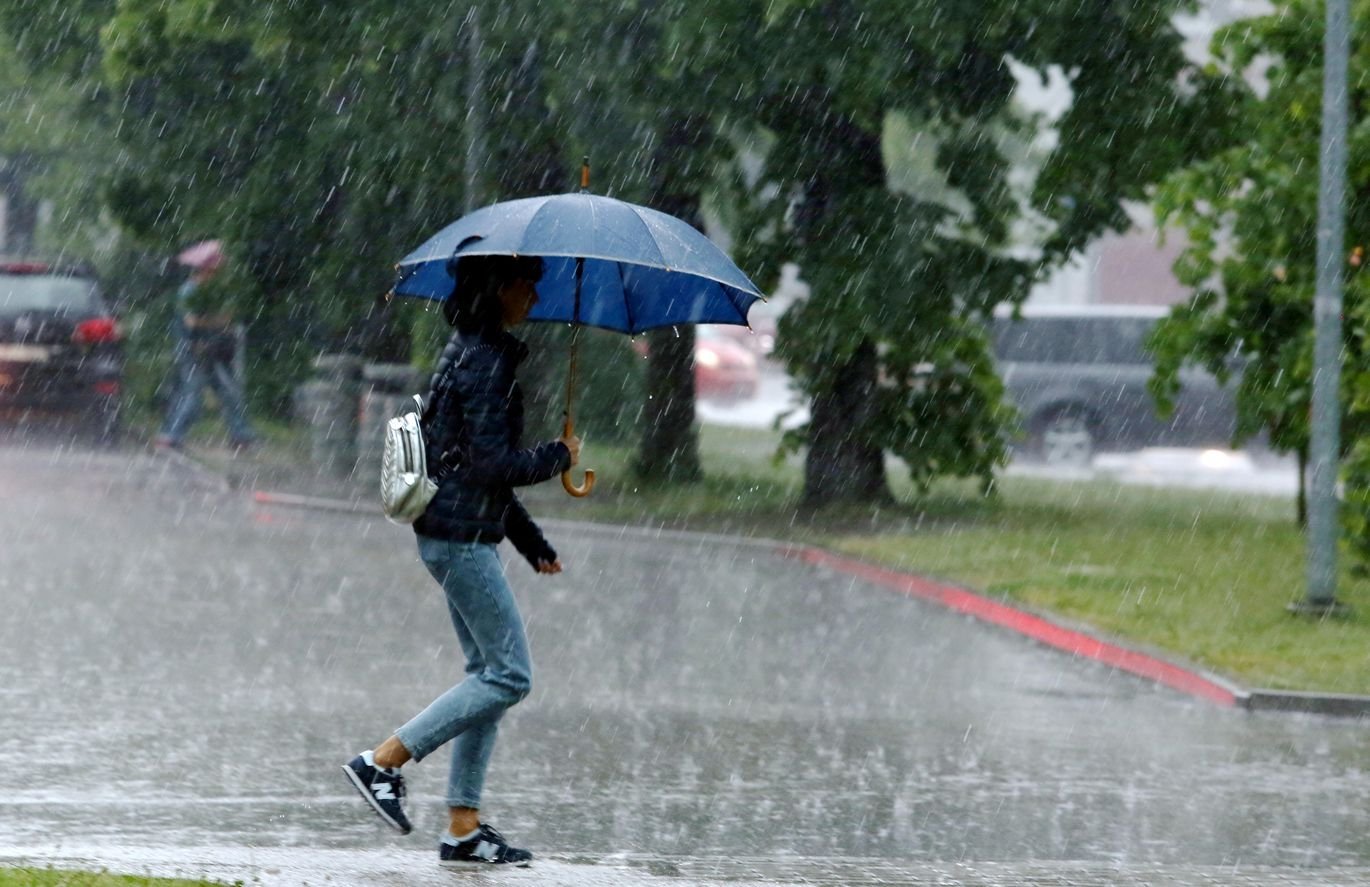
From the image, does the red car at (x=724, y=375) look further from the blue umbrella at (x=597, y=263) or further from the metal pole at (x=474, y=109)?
the blue umbrella at (x=597, y=263)

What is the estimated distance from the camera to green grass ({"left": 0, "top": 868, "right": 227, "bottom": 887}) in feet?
19.7

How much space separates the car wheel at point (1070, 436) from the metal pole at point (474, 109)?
33.4ft

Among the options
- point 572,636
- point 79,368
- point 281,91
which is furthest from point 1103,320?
point 572,636

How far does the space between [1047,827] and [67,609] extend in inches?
283

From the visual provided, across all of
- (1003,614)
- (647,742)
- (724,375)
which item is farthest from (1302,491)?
(724,375)

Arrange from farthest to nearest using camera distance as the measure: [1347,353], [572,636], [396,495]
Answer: [1347,353] → [572,636] → [396,495]

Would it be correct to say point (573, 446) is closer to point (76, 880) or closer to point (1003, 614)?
point (76, 880)

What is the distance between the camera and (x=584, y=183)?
289 inches

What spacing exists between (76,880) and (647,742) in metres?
3.90

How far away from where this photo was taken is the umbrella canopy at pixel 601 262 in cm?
691

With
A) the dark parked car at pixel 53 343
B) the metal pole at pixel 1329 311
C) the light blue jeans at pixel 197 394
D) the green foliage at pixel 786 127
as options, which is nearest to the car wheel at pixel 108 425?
the dark parked car at pixel 53 343

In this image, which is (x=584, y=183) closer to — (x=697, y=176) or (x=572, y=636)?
(x=572, y=636)

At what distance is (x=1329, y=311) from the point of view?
1416cm

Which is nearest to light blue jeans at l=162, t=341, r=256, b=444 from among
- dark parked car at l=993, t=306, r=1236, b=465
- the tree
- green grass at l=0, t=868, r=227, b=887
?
the tree
